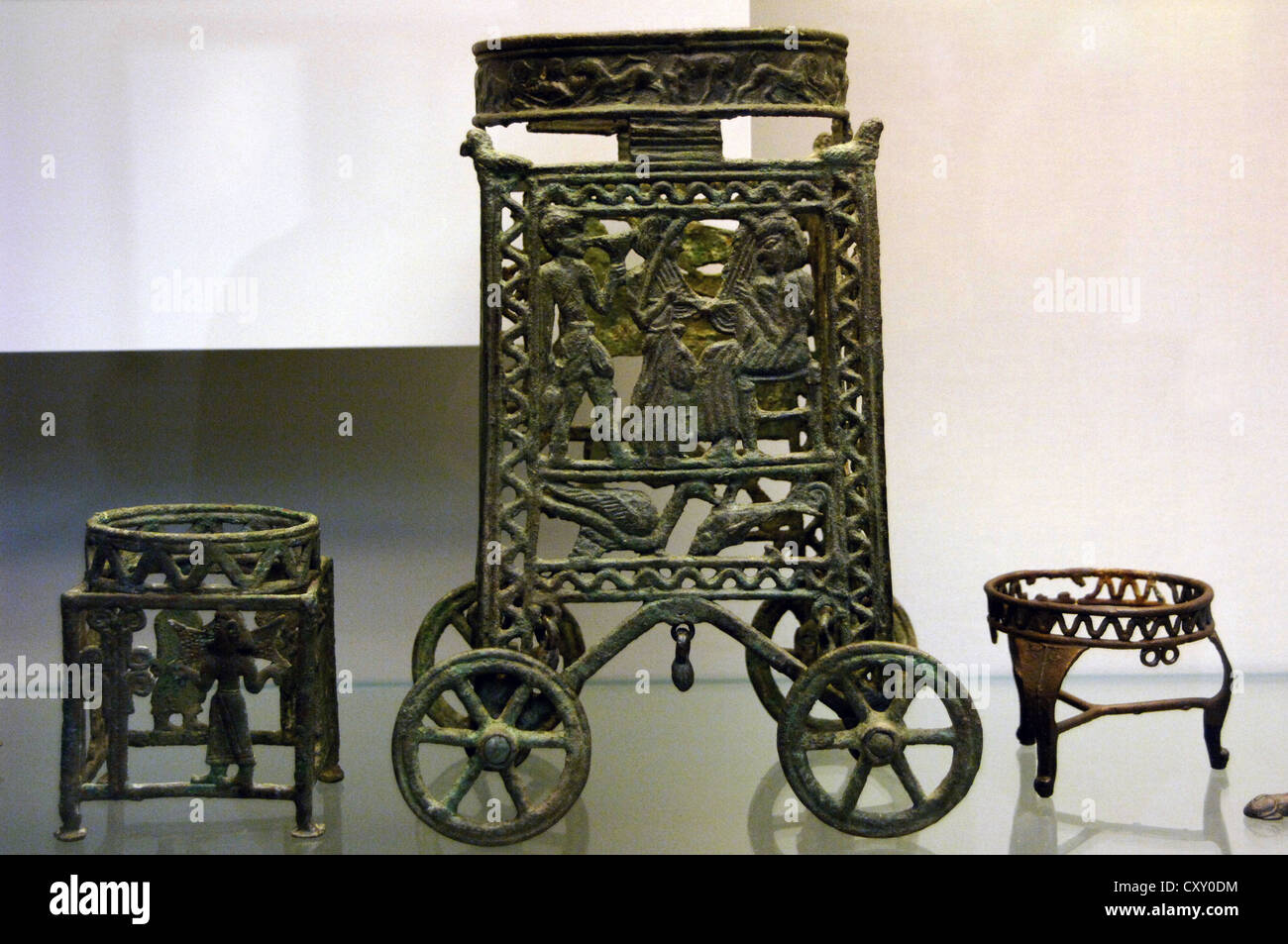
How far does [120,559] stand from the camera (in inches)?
133

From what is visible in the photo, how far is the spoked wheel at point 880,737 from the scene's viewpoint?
336 centimetres

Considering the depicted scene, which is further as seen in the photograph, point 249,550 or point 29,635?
point 29,635

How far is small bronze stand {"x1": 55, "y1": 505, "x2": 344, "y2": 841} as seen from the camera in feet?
11.1

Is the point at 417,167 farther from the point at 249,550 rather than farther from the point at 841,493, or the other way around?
the point at 841,493

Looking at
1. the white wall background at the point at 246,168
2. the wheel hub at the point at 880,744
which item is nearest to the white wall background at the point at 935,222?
the white wall background at the point at 246,168

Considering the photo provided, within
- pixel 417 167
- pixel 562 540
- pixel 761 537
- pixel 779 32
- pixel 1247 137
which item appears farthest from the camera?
pixel 562 540

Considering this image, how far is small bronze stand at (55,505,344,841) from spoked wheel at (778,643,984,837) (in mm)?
1083

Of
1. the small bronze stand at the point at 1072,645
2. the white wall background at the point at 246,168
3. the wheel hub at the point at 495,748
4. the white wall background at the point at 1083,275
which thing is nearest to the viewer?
the wheel hub at the point at 495,748

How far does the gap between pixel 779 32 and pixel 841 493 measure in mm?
1018

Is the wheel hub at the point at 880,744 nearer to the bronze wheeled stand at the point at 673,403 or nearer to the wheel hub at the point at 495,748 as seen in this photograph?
the bronze wheeled stand at the point at 673,403

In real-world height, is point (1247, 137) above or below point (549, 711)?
above

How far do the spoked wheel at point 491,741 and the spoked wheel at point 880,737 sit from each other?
1.56 feet

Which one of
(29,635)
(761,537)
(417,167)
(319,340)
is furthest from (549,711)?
(29,635)

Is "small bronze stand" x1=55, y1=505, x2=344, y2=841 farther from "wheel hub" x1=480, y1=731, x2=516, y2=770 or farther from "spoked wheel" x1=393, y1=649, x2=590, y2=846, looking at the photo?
"wheel hub" x1=480, y1=731, x2=516, y2=770
